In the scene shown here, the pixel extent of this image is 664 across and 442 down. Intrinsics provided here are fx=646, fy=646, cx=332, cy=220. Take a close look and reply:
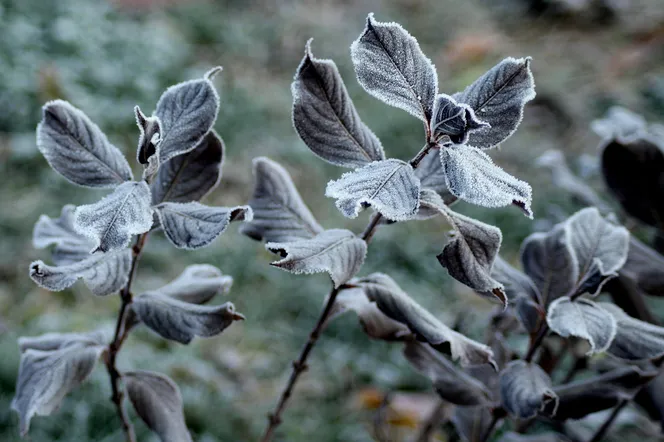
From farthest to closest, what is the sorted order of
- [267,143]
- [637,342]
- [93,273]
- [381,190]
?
[267,143] < [637,342] < [93,273] < [381,190]

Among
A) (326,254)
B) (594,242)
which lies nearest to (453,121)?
(326,254)

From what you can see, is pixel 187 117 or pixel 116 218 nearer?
pixel 116 218

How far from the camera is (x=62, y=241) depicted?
2.94 ft

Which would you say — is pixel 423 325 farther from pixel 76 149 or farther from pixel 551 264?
pixel 76 149

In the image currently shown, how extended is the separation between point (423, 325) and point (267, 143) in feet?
8.15

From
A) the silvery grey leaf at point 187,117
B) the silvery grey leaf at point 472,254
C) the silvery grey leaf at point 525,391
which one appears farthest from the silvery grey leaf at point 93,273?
the silvery grey leaf at point 525,391

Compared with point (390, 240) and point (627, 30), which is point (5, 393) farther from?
Answer: point (627, 30)

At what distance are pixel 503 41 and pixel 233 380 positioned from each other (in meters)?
3.24

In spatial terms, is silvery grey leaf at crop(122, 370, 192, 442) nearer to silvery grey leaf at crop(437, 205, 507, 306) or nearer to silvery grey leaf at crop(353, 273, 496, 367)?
silvery grey leaf at crop(353, 273, 496, 367)

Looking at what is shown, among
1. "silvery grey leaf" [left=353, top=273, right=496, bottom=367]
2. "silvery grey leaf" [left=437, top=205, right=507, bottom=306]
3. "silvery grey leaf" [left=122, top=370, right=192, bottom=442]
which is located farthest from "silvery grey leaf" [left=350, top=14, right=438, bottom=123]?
Result: "silvery grey leaf" [left=122, top=370, right=192, bottom=442]

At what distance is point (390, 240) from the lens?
2.66 meters

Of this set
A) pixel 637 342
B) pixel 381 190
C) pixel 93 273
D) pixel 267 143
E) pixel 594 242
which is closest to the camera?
pixel 381 190

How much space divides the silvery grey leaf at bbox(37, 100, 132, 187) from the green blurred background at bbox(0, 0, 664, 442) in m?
0.72

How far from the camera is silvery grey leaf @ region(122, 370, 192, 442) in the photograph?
92 cm
